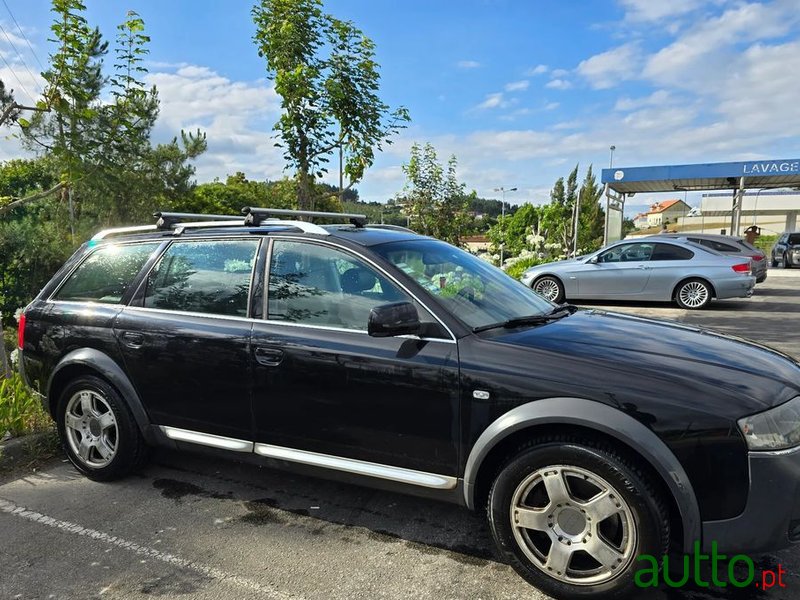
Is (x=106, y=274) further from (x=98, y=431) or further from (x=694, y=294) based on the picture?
(x=694, y=294)

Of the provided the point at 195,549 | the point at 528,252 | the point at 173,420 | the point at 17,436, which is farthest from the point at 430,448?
the point at 528,252

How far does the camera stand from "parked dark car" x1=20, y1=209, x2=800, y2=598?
230 centimetres

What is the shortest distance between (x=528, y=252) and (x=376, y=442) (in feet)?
48.1

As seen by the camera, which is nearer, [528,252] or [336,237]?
[336,237]

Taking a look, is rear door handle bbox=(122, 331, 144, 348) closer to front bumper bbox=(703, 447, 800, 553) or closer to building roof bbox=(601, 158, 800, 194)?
front bumper bbox=(703, 447, 800, 553)

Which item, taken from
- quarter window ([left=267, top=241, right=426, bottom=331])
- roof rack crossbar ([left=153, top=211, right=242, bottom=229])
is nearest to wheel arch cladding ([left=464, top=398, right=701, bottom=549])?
quarter window ([left=267, top=241, right=426, bottom=331])

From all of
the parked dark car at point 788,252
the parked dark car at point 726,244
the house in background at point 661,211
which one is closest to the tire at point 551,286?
the parked dark car at point 726,244

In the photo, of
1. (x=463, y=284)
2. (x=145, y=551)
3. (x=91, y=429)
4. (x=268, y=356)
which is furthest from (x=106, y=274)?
(x=463, y=284)

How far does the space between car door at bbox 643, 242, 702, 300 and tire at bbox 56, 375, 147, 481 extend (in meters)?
10.9

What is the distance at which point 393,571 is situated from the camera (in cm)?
273

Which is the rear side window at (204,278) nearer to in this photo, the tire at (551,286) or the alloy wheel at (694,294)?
the tire at (551,286)

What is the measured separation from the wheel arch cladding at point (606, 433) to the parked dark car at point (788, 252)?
26.4 metres

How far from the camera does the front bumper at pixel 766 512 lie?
87.7 inches

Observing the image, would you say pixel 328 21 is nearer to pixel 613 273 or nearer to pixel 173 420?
pixel 173 420
